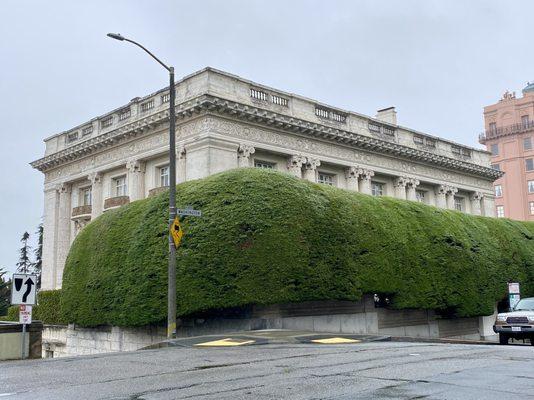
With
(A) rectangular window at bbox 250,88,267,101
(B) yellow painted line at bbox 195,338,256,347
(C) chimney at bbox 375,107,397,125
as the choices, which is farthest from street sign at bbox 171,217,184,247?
(C) chimney at bbox 375,107,397,125

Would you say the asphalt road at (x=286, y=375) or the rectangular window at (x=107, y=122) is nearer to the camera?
the asphalt road at (x=286, y=375)

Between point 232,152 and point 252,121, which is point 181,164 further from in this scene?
point 252,121

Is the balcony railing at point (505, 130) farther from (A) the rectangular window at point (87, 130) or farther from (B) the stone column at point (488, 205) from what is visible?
(A) the rectangular window at point (87, 130)

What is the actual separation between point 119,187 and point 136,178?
10.9 ft

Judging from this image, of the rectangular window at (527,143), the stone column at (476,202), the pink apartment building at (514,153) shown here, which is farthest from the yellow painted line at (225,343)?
the rectangular window at (527,143)

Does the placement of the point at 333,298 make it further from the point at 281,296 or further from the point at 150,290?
the point at 150,290

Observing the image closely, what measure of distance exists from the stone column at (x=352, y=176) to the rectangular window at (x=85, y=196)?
19927 millimetres

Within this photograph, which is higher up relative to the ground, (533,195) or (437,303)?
(533,195)

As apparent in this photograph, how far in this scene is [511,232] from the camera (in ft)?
104

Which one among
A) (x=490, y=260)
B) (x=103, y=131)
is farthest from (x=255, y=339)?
(x=103, y=131)

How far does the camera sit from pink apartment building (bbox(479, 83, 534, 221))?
290 ft

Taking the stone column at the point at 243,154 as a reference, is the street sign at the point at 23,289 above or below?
below

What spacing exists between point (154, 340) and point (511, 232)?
20.7 m

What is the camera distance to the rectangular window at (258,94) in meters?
35.8
